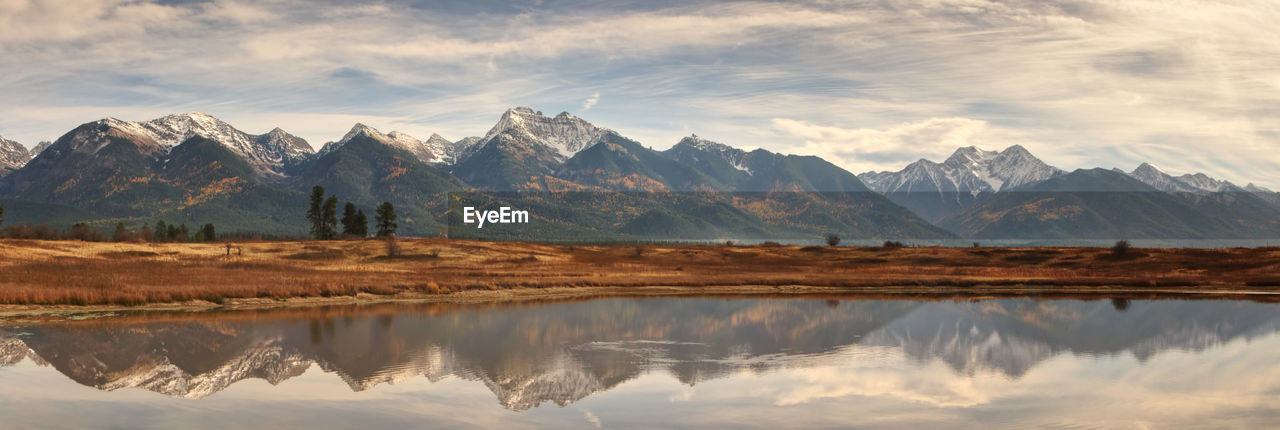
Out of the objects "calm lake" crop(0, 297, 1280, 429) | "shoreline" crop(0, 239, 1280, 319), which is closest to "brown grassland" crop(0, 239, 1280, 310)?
"shoreline" crop(0, 239, 1280, 319)

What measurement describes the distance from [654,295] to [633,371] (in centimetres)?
3855

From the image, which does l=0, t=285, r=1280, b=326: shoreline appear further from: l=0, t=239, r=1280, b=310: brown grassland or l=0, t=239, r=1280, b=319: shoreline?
l=0, t=239, r=1280, b=310: brown grassland

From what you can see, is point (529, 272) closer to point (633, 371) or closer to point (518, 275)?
point (518, 275)

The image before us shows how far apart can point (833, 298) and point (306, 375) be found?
145ft

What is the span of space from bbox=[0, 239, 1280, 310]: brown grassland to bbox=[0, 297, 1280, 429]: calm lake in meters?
9.34

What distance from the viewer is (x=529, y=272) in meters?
A: 82.4

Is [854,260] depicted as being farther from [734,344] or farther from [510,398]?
[510,398]

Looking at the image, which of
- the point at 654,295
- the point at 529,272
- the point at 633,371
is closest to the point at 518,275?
the point at 529,272

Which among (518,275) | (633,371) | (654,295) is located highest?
(518,275)

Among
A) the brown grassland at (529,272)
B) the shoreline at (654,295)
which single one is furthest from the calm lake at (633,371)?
the brown grassland at (529,272)

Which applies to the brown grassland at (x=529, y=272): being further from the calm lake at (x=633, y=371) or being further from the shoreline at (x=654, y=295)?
the calm lake at (x=633, y=371)

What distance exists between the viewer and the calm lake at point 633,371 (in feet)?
71.9

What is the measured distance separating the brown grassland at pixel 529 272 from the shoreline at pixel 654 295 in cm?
31

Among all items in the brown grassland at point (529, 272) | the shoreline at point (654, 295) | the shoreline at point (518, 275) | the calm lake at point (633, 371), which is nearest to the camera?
the calm lake at point (633, 371)
